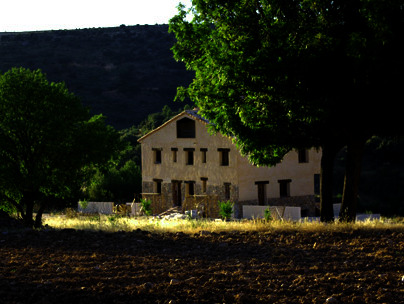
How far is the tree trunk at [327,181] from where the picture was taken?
20.5 m

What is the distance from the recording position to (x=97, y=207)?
154ft

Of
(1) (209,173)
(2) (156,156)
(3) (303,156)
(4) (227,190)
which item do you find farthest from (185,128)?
(3) (303,156)

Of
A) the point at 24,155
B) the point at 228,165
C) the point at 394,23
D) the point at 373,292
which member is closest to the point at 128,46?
the point at 228,165

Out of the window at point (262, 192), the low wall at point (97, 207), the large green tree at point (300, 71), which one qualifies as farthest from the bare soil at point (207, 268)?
the window at point (262, 192)

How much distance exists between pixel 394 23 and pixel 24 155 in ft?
46.4

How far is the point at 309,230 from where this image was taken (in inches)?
643

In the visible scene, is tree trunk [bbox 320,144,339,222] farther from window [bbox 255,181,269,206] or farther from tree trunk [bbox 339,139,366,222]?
window [bbox 255,181,269,206]

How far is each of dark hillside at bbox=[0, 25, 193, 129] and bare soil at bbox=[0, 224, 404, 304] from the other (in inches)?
2847

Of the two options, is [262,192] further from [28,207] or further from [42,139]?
[42,139]

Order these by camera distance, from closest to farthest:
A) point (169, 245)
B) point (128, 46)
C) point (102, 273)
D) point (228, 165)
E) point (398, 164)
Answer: point (102, 273) < point (169, 245) < point (228, 165) < point (398, 164) < point (128, 46)

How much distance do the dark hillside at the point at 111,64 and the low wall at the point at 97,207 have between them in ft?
133

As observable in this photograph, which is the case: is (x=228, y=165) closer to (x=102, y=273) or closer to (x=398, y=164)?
(x=398, y=164)

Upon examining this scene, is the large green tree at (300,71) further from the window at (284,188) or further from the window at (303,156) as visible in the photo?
the window at (303,156)

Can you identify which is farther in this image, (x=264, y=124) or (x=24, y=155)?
(x=24, y=155)
